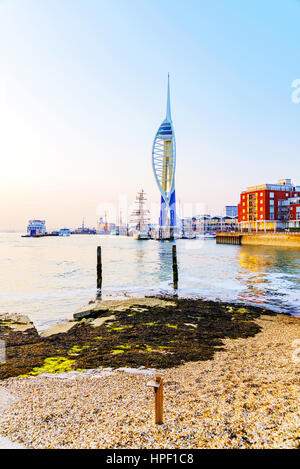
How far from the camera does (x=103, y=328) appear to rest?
32.8 feet

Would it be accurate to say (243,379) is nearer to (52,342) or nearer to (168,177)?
(52,342)

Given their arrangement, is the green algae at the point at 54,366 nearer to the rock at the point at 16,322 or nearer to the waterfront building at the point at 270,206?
the rock at the point at 16,322

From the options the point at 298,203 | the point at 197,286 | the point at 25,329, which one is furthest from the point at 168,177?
the point at 25,329

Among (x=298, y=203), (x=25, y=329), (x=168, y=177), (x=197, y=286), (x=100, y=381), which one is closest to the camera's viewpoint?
(x=100, y=381)

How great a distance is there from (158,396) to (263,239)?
7563 centimetres

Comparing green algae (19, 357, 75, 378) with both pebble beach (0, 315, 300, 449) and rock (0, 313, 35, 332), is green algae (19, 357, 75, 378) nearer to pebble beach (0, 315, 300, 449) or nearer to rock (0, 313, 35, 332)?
pebble beach (0, 315, 300, 449)

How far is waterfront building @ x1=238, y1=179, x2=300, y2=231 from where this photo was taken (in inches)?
3570

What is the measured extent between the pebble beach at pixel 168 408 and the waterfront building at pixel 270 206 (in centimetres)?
8887

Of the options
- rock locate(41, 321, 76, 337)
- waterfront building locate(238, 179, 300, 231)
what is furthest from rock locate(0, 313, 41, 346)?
waterfront building locate(238, 179, 300, 231)

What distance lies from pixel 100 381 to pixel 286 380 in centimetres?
327

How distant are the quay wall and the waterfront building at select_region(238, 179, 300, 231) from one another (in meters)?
9.55

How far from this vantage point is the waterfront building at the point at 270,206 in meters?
90.7

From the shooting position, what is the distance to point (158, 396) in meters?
3.72

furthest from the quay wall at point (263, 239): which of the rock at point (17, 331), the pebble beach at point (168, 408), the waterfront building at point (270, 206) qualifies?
the pebble beach at point (168, 408)
